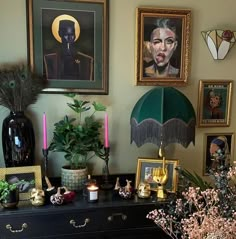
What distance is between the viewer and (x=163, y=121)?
6.13 ft

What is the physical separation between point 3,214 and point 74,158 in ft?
1.80

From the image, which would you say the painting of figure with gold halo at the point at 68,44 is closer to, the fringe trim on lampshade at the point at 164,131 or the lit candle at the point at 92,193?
the fringe trim on lampshade at the point at 164,131

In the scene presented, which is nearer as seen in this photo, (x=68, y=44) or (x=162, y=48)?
(x=68, y=44)

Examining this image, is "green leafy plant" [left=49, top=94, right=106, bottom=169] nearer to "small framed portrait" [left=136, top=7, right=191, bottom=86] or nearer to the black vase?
the black vase

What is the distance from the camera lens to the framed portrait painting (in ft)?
6.57

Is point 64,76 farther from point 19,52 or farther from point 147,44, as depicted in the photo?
point 147,44

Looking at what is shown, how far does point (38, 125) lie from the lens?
2.08 meters

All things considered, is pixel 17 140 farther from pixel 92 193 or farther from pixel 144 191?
pixel 144 191

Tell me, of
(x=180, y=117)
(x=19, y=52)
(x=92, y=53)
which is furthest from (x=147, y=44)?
(x=19, y=52)

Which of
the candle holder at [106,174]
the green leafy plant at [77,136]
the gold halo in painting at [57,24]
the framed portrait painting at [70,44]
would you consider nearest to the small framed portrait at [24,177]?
the green leafy plant at [77,136]

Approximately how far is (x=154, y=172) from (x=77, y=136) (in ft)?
1.70

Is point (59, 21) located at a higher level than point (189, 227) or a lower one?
higher

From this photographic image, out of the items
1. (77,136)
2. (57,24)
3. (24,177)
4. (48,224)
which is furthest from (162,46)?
(48,224)

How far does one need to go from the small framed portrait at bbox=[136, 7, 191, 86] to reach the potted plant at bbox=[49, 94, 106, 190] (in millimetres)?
430
